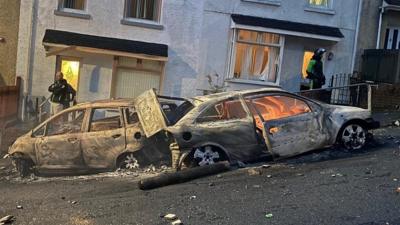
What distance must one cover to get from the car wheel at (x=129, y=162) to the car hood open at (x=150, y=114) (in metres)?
0.68

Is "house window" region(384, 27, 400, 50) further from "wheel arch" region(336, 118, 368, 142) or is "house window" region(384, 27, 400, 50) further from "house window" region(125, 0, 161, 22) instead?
"wheel arch" region(336, 118, 368, 142)

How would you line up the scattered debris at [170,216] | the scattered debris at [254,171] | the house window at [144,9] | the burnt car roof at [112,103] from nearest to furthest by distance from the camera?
the scattered debris at [170,216] → the scattered debris at [254,171] → the burnt car roof at [112,103] → the house window at [144,9]

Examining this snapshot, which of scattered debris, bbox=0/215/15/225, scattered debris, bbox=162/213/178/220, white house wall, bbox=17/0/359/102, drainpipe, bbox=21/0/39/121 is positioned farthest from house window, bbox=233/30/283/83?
scattered debris, bbox=0/215/15/225

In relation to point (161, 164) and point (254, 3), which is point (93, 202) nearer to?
point (161, 164)

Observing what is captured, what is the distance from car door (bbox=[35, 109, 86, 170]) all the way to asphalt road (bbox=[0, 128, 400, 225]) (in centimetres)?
34

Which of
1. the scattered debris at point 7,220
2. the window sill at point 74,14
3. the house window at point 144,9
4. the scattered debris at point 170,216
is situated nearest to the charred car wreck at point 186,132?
the scattered debris at point 170,216

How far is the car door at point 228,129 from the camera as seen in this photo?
32.3 ft

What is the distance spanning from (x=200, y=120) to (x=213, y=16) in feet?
28.4

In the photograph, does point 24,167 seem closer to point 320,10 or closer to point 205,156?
point 205,156

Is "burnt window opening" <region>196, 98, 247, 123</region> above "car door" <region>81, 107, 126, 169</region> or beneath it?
above

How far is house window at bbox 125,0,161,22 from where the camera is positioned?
17.8 metres

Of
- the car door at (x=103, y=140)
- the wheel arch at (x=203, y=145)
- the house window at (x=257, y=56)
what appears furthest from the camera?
the house window at (x=257, y=56)

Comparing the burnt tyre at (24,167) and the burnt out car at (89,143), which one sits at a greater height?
the burnt out car at (89,143)

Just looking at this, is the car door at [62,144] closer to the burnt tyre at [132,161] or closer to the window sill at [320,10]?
the burnt tyre at [132,161]
